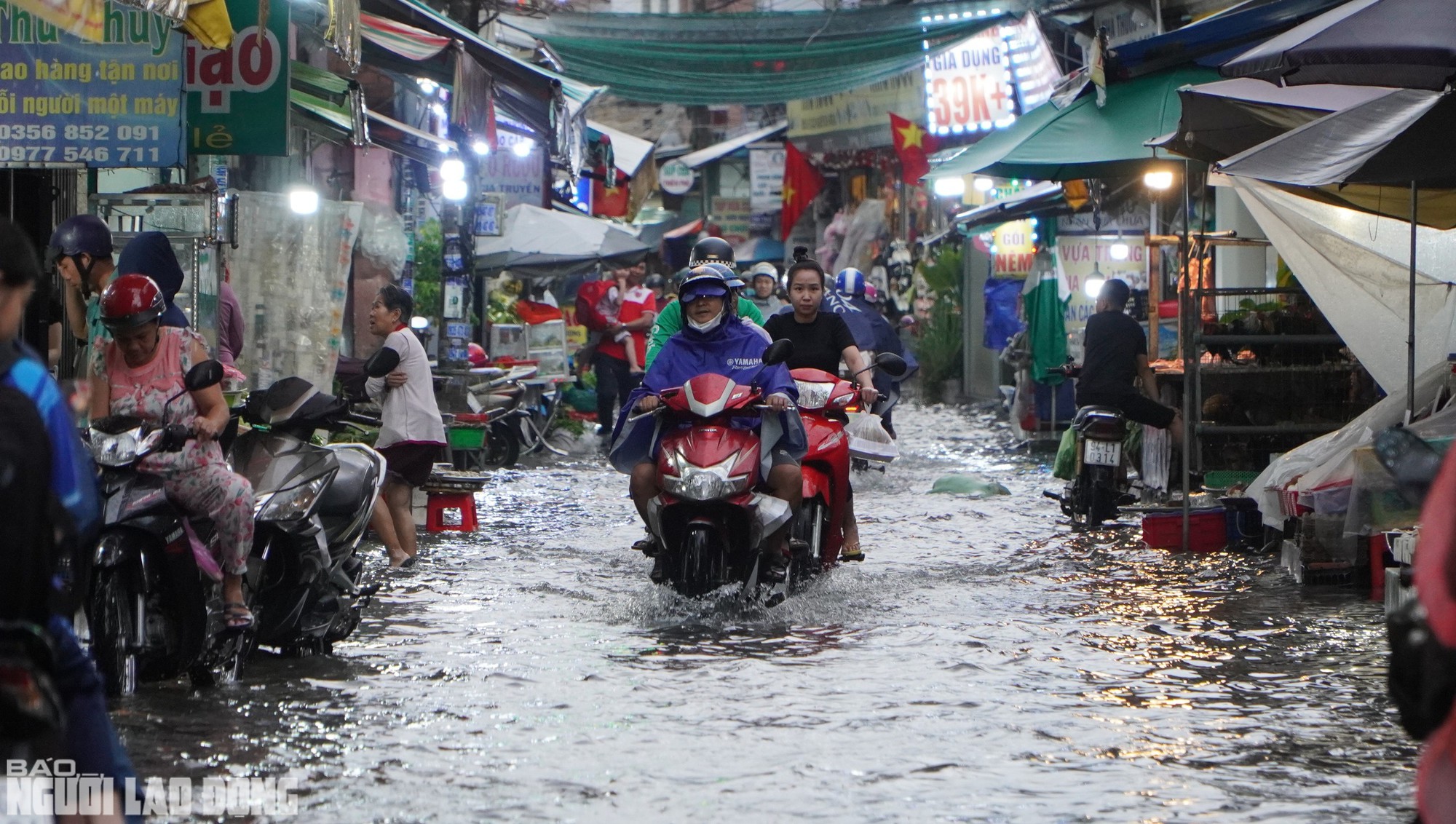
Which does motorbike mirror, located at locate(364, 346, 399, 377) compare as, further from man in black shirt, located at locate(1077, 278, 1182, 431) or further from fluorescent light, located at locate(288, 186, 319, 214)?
man in black shirt, located at locate(1077, 278, 1182, 431)

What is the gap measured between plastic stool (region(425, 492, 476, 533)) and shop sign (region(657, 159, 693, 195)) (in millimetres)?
29948

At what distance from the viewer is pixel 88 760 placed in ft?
11.1

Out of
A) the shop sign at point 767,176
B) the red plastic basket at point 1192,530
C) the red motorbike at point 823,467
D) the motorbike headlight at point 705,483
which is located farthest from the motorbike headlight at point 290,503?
the shop sign at point 767,176

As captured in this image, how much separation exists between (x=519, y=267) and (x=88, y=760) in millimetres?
19448

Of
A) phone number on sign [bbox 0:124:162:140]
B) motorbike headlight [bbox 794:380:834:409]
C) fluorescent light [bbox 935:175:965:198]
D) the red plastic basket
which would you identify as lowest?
the red plastic basket

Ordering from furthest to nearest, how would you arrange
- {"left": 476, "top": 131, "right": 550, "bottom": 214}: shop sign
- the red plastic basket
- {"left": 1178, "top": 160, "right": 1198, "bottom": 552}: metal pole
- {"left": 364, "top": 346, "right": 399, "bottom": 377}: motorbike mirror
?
{"left": 476, "top": 131, "right": 550, "bottom": 214}: shop sign → the red plastic basket → {"left": 1178, "top": 160, "right": 1198, "bottom": 552}: metal pole → {"left": 364, "top": 346, "right": 399, "bottom": 377}: motorbike mirror

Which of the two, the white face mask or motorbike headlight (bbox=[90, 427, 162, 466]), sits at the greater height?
the white face mask

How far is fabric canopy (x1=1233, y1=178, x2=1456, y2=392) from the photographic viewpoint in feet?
35.5

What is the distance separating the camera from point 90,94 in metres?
8.91

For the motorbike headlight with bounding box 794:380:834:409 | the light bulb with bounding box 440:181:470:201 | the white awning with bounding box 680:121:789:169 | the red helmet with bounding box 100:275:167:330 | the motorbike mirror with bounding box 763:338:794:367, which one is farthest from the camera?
the white awning with bounding box 680:121:789:169

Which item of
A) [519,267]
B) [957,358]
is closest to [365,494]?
[519,267]

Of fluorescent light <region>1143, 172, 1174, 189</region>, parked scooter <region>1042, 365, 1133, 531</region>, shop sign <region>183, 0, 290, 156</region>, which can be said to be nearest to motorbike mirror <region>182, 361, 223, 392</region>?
shop sign <region>183, 0, 290, 156</region>

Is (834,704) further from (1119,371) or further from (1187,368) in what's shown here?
(1119,371)

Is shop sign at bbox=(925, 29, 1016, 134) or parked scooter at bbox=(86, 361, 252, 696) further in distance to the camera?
shop sign at bbox=(925, 29, 1016, 134)
